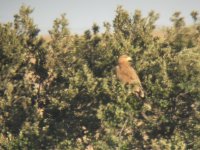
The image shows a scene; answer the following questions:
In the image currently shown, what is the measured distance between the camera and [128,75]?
17.8 m

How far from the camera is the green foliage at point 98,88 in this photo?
17.8 meters

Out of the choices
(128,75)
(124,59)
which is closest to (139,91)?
(128,75)

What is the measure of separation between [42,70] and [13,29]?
3.19 m

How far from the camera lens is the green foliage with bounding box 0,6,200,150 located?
17.8 m

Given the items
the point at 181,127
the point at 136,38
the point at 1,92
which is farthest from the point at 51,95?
the point at 181,127

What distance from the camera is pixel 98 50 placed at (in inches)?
843

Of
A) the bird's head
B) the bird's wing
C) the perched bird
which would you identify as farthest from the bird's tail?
the bird's head

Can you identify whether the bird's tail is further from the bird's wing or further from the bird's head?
the bird's head

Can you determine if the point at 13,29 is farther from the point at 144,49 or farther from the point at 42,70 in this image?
the point at 144,49

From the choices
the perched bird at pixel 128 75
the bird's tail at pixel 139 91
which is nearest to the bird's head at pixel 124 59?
the perched bird at pixel 128 75

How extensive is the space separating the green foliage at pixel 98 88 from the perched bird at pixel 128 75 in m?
0.36

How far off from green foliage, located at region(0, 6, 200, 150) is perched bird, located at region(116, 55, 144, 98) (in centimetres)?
36

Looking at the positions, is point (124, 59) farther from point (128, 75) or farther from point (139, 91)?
point (139, 91)

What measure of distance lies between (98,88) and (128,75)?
2334 mm
